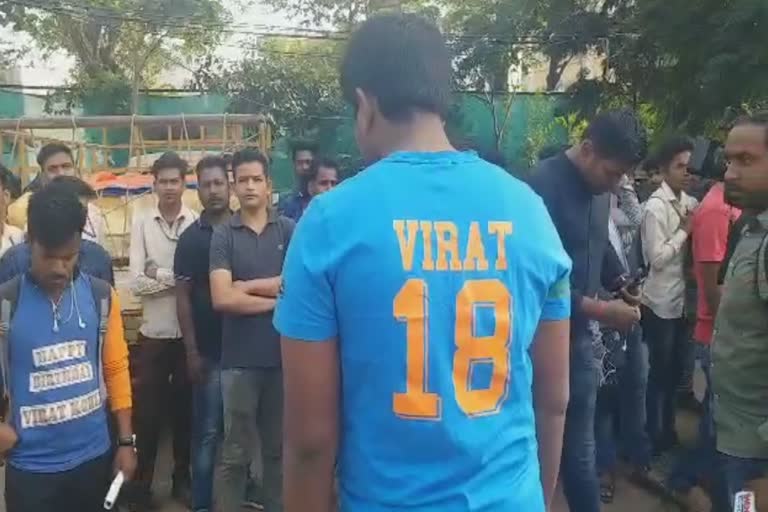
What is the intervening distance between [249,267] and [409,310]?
2.61 m

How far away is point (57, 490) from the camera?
277cm

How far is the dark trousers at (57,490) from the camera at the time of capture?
2746mm

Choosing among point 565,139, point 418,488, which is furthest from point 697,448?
point 565,139

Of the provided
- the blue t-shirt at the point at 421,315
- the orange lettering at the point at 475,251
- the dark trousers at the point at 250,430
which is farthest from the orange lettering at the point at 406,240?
the dark trousers at the point at 250,430

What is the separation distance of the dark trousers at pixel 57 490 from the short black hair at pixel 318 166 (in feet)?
10.7

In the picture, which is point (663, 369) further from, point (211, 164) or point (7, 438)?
point (7, 438)

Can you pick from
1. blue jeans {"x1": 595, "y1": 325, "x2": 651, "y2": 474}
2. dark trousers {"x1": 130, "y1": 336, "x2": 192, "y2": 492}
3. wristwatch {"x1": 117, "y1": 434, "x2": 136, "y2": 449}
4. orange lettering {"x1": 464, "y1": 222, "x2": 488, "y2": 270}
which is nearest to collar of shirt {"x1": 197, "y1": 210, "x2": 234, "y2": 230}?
dark trousers {"x1": 130, "y1": 336, "x2": 192, "y2": 492}

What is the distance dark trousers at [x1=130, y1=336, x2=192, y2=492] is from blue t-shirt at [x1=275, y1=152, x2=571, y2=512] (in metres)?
3.18

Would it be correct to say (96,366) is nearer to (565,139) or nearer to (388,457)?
(388,457)

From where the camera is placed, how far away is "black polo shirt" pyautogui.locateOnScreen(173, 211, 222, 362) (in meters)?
4.41

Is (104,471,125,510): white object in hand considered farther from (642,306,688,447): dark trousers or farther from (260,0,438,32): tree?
(260,0,438,32): tree

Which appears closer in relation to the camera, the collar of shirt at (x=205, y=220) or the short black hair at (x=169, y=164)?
the collar of shirt at (x=205, y=220)

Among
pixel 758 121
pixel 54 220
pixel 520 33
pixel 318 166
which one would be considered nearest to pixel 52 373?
pixel 54 220

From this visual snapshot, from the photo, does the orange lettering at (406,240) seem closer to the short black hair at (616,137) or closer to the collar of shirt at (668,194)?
the short black hair at (616,137)
